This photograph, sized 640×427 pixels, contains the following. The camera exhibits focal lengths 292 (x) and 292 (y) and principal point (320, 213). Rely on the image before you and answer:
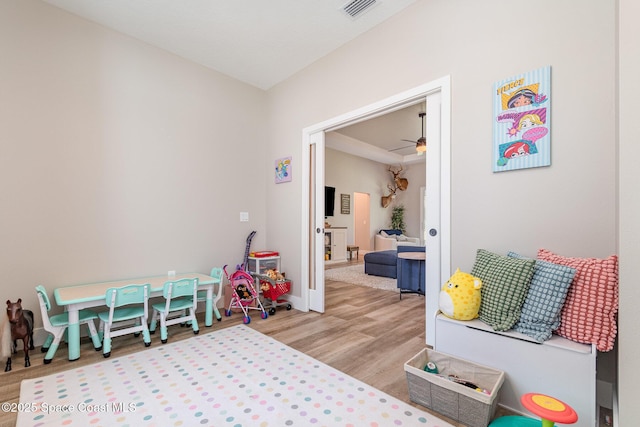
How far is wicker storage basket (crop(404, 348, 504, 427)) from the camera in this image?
1480 millimetres

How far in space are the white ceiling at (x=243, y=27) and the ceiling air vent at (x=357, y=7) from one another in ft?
Result: 0.10

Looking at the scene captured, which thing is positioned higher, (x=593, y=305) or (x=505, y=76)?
(x=505, y=76)

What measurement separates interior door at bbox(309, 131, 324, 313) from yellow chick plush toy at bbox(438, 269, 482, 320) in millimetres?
1859

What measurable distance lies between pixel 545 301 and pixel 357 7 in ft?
8.82

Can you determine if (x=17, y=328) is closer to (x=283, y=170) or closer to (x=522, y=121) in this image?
(x=283, y=170)

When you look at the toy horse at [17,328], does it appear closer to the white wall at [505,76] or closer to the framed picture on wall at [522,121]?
the white wall at [505,76]

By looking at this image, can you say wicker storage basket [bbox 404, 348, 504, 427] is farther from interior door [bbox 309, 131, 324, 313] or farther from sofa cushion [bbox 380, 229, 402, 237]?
sofa cushion [bbox 380, 229, 402, 237]

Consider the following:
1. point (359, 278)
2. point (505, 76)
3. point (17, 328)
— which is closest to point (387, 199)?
point (359, 278)

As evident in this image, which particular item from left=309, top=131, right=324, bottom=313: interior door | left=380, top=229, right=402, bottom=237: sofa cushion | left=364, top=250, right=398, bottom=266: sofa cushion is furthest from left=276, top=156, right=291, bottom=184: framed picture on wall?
left=380, top=229, right=402, bottom=237: sofa cushion

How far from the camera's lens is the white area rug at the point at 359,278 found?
5039 mm

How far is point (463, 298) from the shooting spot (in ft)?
5.92

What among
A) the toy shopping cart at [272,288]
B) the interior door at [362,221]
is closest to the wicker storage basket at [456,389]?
the toy shopping cart at [272,288]

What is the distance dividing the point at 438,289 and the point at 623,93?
169 centimetres

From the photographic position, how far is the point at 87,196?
2803 mm
